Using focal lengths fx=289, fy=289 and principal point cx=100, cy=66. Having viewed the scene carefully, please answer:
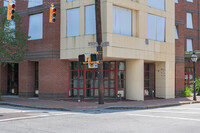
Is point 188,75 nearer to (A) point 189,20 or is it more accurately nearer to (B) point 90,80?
(A) point 189,20

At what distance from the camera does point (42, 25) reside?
79.5 feet

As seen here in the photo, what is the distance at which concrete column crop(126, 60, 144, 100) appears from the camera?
2327 cm

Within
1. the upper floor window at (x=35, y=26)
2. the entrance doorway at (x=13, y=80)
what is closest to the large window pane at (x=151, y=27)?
the upper floor window at (x=35, y=26)

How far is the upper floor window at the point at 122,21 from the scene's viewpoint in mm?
21531

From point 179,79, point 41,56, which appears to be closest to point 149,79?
point 179,79

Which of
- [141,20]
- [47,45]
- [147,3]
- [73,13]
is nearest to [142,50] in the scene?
[141,20]

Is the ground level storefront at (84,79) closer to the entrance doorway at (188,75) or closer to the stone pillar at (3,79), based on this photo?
the stone pillar at (3,79)

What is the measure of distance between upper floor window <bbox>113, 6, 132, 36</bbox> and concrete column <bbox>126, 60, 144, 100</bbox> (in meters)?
2.59

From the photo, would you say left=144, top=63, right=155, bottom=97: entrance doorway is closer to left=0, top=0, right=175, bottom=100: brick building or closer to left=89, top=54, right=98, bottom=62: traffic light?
left=0, top=0, right=175, bottom=100: brick building

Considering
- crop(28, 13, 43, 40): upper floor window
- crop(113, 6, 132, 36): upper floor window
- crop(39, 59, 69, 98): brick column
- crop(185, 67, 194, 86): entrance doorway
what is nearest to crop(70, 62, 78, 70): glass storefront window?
crop(39, 59, 69, 98): brick column

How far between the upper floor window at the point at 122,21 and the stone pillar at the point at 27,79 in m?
8.55

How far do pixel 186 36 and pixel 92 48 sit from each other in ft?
51.3

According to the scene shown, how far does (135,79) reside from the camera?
77.1 ft

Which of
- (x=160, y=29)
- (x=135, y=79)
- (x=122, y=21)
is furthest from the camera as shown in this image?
(x=160, y=29)
